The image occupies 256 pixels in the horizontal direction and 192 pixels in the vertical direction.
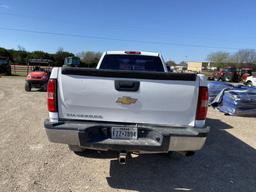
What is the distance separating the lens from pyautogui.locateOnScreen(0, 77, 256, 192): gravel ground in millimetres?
3410

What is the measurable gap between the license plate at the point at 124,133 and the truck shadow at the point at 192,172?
0.82 meters

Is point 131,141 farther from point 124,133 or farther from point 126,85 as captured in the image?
point 126,85

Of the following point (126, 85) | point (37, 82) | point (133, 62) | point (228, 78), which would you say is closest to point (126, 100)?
point (126, 85)

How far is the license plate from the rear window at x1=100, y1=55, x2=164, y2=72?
2939 mm

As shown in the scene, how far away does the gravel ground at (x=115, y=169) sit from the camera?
3.41m

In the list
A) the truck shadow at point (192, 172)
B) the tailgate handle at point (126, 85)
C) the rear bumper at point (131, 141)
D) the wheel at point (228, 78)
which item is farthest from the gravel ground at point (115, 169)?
the wheel at point (228, 78)

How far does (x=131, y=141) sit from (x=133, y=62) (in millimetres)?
3181

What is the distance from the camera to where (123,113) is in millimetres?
3115

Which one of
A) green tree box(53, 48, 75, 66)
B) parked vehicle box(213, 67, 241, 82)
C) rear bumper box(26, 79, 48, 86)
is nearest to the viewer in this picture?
rear bumper box(26, 79, 48, 86)

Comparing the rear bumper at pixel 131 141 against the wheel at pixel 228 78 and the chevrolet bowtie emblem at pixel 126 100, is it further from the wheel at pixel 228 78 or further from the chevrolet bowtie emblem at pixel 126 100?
the wheel at pixel 228 78

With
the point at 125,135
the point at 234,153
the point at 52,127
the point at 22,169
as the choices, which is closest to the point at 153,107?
the point at 125,135

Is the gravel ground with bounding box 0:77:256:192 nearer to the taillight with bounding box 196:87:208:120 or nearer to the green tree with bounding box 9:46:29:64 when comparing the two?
the taillight with bounding box 196:87:208:120

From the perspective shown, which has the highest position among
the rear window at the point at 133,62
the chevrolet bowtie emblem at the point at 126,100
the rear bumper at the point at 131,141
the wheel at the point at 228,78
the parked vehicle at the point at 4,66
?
the rear window at the point at 133,62

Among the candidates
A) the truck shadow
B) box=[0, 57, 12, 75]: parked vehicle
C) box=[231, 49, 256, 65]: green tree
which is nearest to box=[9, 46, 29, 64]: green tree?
box=[0, 57, 12, 75]: parked vehicle
